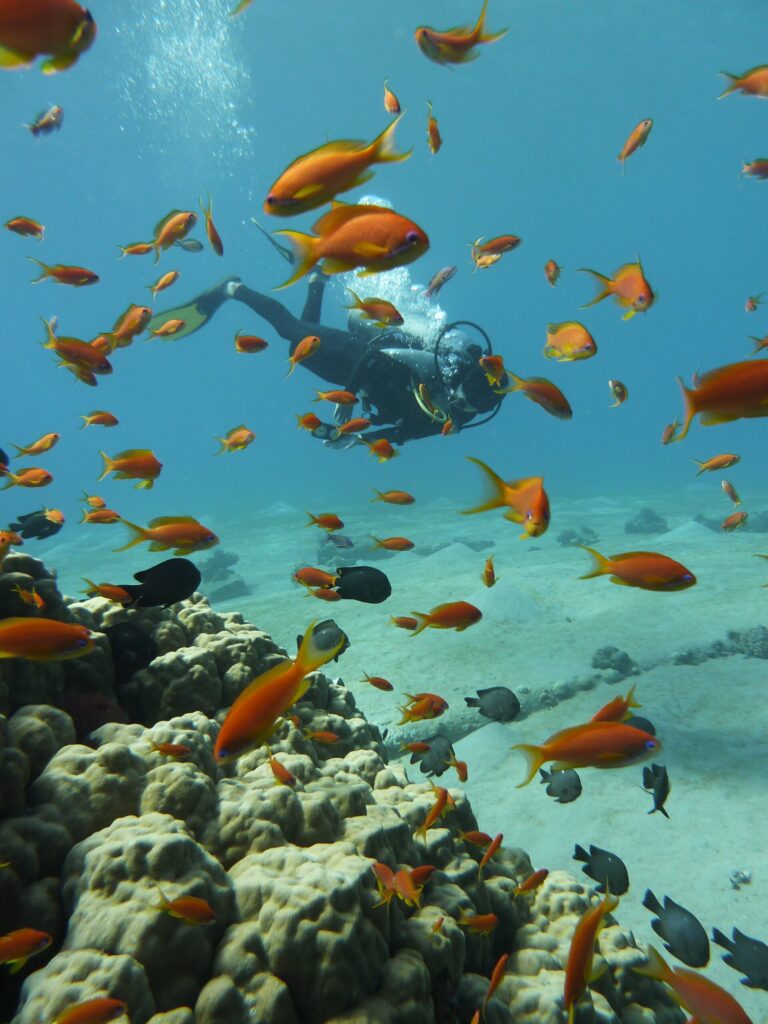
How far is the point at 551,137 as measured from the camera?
58.6 meters

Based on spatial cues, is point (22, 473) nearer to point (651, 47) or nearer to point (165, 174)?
point (651, 47)

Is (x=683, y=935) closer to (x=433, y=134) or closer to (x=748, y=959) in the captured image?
(x=748, y=959)

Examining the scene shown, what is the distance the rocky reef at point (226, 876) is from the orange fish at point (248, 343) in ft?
11.3

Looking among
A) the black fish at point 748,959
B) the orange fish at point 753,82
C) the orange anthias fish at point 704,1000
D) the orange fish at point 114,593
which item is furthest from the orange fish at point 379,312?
the black fish at point 748,959

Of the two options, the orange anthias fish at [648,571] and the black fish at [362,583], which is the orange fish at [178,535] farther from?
the orange anthias fish at [648,571]

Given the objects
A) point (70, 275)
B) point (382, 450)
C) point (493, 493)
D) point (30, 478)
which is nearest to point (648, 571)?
point (493, 493)

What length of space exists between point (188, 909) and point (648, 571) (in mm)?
2587

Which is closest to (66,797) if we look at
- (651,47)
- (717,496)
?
(717,496)

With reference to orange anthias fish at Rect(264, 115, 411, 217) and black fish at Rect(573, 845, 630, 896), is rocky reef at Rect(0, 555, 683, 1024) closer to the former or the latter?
black fish at Rect(573, 845, 630, 896)

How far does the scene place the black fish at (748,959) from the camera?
271 centimetres

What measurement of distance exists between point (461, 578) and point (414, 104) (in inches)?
2132

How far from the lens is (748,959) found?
2750 millimetres

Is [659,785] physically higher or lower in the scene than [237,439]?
lower

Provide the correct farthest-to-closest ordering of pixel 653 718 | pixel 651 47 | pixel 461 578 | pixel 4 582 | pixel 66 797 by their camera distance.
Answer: pixel 651 47 → pixel 461 578 → pixel 653 718 → pixel 4 582 → pixel 66 797
